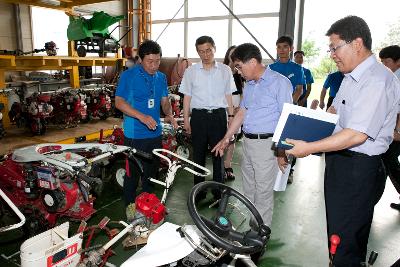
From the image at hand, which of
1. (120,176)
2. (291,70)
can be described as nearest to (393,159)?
(291,70)

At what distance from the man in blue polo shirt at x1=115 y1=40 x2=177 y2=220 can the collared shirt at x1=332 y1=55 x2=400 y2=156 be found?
6.00 ft

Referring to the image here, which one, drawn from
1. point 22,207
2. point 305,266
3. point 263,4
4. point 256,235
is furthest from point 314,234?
point 263,4

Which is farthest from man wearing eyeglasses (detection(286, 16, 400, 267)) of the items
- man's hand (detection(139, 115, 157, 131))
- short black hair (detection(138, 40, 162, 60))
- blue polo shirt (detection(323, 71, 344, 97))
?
blue polo shirt (detection(323, 71, 344, 97))

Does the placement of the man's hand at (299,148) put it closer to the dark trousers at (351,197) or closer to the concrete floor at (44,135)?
the dark trousers at (351,197)

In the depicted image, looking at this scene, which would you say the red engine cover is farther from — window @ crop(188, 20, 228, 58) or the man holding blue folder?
window @ crop(188, 20, 228, 58)

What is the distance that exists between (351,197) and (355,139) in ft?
1.51

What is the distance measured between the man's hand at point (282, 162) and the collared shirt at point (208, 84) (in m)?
1.35

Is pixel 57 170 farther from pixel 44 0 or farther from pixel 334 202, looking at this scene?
pixel 44 0

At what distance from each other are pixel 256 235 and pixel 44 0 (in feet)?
18.4

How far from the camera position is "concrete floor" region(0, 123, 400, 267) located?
9.63 ft

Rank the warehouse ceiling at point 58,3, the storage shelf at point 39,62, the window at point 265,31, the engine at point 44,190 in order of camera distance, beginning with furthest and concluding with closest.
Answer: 1. the window at point 265,31
2. the warehouse ceiling at point 58,3
3. the storage shelf at point 39,62
4. the engine at point 44,190

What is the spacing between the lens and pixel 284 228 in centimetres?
351

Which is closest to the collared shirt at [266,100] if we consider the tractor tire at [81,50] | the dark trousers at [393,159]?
the dark trousers at [393,159]

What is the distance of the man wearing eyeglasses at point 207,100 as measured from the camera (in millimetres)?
3742
